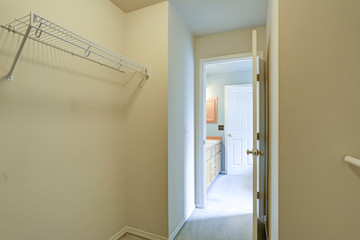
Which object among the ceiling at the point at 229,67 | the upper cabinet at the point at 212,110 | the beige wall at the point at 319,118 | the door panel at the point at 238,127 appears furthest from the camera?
the upper cabinet at the point at 212,110

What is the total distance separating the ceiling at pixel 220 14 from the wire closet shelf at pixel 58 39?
0.85m

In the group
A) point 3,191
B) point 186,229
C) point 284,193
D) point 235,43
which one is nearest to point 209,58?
point 235,43

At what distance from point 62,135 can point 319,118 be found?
1736mm

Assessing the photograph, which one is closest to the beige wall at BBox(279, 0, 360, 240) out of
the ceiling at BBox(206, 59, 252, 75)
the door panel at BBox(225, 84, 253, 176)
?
the ceiling at BBox(206, 59, 252, 75)

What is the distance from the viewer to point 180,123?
213cm

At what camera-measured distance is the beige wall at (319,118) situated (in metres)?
0.94

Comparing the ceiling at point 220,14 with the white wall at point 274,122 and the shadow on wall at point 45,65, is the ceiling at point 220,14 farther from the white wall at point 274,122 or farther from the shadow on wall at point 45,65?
the shadow on wall at point 45,65

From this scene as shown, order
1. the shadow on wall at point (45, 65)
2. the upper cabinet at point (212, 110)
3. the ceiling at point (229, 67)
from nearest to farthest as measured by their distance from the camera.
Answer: the shadow on wall at point (45, 65), the ceiling at point (229, 67), the upper cabinet at point (212, 110)

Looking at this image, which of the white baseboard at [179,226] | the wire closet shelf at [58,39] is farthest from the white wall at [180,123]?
the wire closet shelf at [58,39]

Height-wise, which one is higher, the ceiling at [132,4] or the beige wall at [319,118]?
the ceiling at [132,4]

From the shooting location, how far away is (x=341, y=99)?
947mm

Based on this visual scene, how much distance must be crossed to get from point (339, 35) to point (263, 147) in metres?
1.65

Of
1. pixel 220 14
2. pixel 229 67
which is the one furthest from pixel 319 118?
pixel 229 67

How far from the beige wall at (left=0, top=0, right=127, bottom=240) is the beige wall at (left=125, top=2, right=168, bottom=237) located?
0.12m
